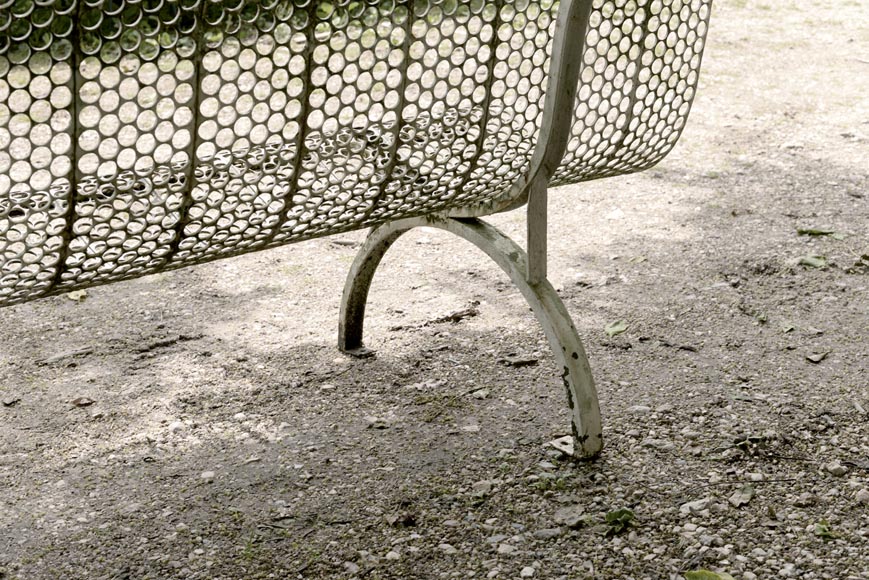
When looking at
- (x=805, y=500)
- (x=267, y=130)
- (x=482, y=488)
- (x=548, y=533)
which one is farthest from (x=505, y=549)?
(x=267, y=130)

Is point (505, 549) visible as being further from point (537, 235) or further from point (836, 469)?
point (836, 469)

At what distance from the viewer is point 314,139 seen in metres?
2.05

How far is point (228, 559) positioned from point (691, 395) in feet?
4.19

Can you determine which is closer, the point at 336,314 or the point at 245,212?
the point at 245,212

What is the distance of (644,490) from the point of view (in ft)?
7.52

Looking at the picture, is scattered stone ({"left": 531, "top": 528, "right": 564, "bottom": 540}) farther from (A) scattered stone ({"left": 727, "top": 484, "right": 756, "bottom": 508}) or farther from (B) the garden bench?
(A) scattered stone ({"left": 727, "top": 484, "right": 756, "bottom": 508})

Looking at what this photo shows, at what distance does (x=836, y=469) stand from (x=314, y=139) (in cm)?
140

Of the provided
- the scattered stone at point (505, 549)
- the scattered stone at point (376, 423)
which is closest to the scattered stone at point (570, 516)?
the scattered stone at point (505, 549)

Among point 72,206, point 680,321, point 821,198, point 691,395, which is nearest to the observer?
point 72,206

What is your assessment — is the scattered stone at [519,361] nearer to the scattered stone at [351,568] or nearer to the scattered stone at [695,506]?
the scattered stone at [695,506]

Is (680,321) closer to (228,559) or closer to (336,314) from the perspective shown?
(336,314)

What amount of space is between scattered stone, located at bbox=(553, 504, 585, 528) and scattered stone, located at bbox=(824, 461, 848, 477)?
61 centimetres

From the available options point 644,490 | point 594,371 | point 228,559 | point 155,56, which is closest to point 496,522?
point 644,490

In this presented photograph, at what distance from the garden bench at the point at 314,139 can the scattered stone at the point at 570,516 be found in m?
0.18
